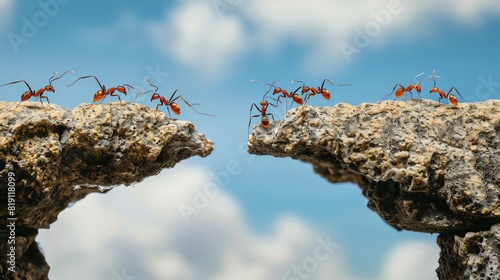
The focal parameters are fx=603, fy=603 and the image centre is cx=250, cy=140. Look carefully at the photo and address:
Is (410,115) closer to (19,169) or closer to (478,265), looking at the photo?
(478,265)

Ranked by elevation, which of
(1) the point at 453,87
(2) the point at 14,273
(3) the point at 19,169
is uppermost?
(1) the point at 453,87

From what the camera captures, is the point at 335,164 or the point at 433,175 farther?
the point at 335,164

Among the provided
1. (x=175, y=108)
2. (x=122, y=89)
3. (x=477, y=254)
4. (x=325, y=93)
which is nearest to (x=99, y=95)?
(x=122, y=89)

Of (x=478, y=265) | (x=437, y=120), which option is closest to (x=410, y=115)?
(x=437, y=120)

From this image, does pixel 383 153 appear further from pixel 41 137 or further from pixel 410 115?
pixel 41 137

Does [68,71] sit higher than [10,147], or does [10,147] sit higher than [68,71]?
[68,71]

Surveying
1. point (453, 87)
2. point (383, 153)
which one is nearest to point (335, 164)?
point (383, 153)
